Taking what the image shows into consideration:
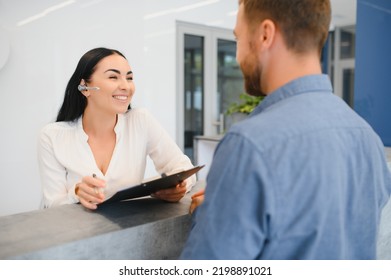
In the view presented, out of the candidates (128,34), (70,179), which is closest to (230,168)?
(70,179)

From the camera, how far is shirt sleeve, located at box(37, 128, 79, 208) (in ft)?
5.12

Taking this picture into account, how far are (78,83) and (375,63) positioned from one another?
6.02ft

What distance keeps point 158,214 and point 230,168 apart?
0.37 meters

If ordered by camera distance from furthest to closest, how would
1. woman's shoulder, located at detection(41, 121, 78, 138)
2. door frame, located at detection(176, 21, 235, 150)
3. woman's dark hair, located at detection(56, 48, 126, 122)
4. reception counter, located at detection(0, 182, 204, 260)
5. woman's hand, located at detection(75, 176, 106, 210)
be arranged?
door frame, located at detection(176, 21, 235, 150) < woman's dark hair, located at detection(56, 48, 126, 122) < woman's shoulder, located at detection(41, 121, 78, 138) < woman's hand, located at detection(75, 176, 106, 210) < reception counter, located at detection(0, 182, 204, 260)

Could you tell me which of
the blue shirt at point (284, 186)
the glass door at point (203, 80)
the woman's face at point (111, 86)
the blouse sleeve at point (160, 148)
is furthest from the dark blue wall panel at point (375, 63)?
the glass door at point (203, 80)

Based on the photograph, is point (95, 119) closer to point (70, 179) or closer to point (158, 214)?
point (70, 179)

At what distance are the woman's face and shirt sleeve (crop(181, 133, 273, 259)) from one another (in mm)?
1195

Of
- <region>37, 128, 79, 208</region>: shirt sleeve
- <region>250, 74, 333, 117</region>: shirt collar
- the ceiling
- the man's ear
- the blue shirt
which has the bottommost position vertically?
<region>37, 128, 79, 208</region>: shirt sleeve

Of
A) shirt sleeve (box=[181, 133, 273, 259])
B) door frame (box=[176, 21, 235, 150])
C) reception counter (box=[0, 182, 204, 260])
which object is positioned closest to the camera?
shirt sleeve (box=[181, 133, 273, 259])

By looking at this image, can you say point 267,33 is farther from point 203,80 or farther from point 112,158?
point 203,80

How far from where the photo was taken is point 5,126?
3.26m

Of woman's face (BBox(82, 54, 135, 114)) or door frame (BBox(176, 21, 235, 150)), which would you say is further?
door frame (BBox(176, 21, 235, 150))

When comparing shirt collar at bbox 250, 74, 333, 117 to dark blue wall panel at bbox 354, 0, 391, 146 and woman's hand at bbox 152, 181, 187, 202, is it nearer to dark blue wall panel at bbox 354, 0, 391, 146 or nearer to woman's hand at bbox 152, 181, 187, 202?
woman's hand at bbox 152, 181, 187, 202

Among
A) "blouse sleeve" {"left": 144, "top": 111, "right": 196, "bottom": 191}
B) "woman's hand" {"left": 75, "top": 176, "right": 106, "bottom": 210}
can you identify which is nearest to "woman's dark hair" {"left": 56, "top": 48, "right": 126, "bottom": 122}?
"blouse sleeve" {"left": 144, "top": 111, "right": 196, "bottom": 191}
